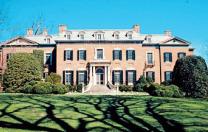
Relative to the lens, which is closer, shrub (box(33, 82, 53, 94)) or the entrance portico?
shrub (box(33, 82, 53, 94))

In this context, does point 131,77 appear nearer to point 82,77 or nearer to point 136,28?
point 82,77

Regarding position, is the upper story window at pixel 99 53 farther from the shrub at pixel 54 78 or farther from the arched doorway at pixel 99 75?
the shrub at pixel 54 78

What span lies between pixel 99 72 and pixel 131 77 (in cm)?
440

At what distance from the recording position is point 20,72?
34.9m

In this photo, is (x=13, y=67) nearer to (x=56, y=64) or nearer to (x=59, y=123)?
(x=56, y=64)

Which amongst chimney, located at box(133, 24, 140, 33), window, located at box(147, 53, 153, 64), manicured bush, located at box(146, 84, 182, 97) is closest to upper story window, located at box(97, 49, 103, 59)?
window, located at box(147, 53, 153, 64)

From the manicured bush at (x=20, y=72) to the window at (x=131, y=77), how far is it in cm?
1220

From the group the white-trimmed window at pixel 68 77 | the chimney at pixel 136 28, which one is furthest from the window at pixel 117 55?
the white-trimmed window at pixel 68 77

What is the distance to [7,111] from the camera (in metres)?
13.5

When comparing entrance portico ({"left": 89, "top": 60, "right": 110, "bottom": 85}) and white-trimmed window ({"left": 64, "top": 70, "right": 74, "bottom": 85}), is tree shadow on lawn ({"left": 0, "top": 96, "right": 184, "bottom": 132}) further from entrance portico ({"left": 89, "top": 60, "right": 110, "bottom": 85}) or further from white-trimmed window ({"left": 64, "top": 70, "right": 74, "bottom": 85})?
white-trimmed window ({"left": 64, "top": 70, "right": 74, "bottom": 85})

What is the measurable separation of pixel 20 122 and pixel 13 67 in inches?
989

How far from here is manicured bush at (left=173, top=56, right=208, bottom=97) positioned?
27781mm

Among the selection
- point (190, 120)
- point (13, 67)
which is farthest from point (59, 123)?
point (13, 67)

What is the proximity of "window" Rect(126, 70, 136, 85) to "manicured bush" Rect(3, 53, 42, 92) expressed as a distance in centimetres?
1220
